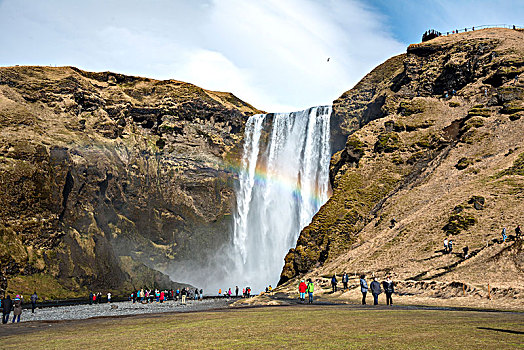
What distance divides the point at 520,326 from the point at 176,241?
260 feet

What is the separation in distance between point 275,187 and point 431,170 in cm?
3899

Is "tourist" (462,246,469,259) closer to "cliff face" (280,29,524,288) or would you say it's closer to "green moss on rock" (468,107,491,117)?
"cliff face" (280,29,524,288)

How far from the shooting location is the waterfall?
259 feet

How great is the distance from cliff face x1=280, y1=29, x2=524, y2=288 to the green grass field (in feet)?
53.2

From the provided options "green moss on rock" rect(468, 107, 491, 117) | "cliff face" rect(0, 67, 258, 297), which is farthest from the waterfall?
"green moss on rock" rect(468, 107, 491, 117)

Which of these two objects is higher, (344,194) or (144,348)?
(344,194)

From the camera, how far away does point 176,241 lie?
293 feet

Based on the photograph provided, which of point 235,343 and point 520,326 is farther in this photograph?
point 520,326

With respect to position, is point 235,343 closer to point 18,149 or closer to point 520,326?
point 520,326

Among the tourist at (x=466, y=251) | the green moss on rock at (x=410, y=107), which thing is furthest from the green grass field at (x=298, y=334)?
→ the green moss on rock at (x=410, y=107)

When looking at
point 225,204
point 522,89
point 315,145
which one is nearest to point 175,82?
point 225,204

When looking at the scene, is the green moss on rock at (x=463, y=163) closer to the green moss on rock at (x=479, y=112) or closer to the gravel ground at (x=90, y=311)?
the green moss on rock at (x=479, y=112)

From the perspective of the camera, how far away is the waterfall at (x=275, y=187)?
3103 inches

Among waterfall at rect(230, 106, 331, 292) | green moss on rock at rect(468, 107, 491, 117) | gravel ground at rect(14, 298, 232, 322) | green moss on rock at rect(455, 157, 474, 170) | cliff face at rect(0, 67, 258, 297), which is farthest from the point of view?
waterfall at rect(230, 106, 331, 292)
